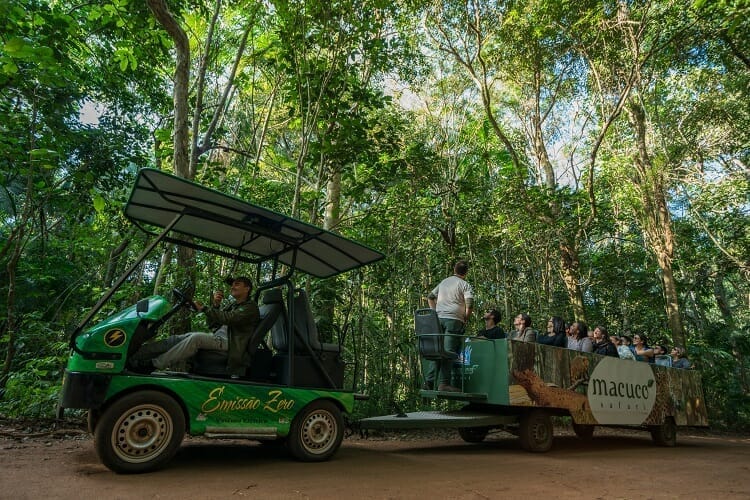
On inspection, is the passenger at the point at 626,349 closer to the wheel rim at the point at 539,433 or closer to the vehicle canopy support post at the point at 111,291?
the wheel rim at the point at 539,433

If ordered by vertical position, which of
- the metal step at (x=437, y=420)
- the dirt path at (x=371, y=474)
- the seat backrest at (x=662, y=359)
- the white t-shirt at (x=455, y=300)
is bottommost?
the dirt path at (x=371, y=474)

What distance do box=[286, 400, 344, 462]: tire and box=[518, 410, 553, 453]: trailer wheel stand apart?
2628 millimetres

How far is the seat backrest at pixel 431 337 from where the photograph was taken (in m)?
6.39

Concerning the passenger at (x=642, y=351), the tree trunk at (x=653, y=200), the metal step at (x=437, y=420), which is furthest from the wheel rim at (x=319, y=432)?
the tree trunk at (x=653, y=200)

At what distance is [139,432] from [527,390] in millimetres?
4370

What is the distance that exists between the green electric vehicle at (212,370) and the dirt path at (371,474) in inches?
12.0

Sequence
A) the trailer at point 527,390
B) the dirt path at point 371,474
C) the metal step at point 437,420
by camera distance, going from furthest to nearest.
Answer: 1. the trailer at point 527,390
2. the metal step at point 437,420
3. the dirt path at point 371,474

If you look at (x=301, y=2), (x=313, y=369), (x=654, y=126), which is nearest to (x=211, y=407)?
(x=313, y=369)

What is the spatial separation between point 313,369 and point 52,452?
8.29 ft

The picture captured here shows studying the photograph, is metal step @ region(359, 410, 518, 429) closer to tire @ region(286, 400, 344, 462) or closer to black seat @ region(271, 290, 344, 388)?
tire @ region(286, 400, 344, 462)

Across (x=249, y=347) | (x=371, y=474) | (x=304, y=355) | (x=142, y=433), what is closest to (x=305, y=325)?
(x=304, y=355)

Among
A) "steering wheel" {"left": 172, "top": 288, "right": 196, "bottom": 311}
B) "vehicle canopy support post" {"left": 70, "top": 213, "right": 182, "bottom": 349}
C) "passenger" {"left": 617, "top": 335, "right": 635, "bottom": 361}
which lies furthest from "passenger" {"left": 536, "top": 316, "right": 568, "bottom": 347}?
"vehicle canopy support post" {"left": 70, "top": 213, "right": 182, "bottom": 349}

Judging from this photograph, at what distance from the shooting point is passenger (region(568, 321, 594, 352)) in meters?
8.02

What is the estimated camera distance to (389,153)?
846cm
